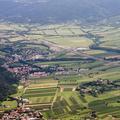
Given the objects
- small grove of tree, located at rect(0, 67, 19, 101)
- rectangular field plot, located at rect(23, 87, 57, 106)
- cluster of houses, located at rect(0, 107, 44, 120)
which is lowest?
cluster of houses, located at rect(0, 107, 44, 120)

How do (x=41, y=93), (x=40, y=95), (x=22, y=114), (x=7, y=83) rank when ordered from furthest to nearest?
1. (x=7, y=83)
2. (x=41, y=93)
3. (x=40, y=95)
4. (x=22, y=114)

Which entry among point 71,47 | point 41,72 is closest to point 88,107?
point 41,72

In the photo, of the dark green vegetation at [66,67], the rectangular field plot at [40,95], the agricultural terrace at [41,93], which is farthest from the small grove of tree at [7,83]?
the rectangular field plot at [40,95]

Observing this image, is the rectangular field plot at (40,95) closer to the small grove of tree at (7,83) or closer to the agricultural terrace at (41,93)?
the agricultural terrace at (41,93)

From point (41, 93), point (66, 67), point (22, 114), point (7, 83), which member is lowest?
point (22, 114)

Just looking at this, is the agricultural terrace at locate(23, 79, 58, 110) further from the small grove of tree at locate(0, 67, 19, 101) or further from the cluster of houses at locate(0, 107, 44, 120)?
the cluster of houses at locate(0, 107, 44, 120)

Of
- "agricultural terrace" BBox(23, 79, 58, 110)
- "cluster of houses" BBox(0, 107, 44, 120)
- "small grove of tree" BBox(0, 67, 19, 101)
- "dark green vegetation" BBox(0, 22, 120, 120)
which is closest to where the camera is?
"cluster of houses" BBox(0, 107, 44, 120)

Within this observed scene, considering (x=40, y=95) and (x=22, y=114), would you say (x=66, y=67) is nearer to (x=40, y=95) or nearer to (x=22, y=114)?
(x=40, y=95)

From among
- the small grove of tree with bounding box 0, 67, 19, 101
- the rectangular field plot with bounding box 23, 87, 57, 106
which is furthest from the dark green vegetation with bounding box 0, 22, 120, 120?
the small grove of tree with bounding box 0, 67, 19, 101

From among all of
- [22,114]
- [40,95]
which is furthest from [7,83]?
[22,114]
